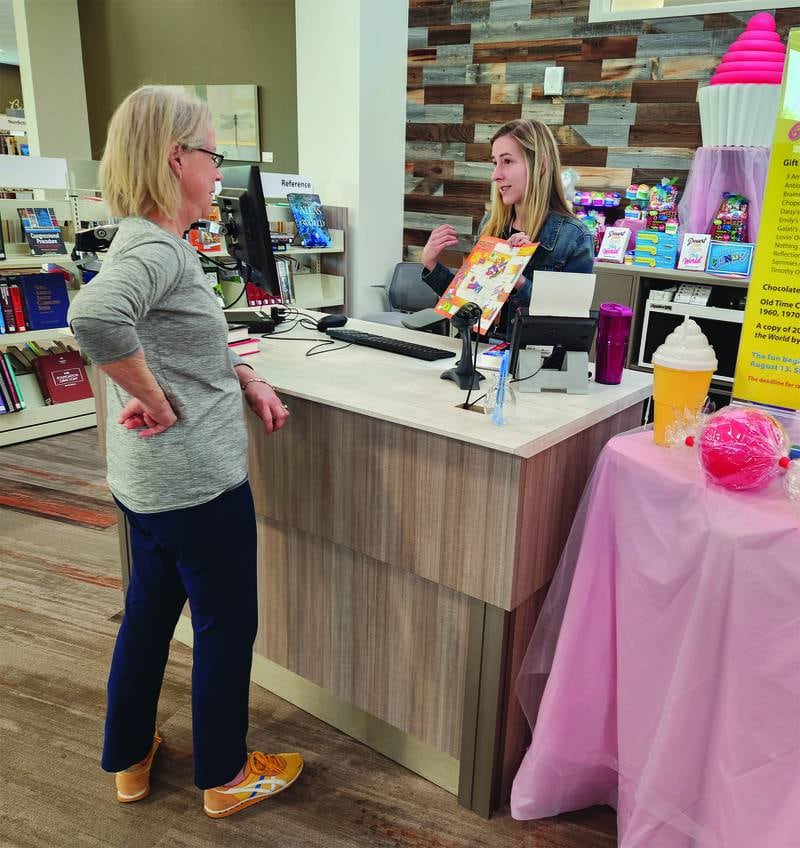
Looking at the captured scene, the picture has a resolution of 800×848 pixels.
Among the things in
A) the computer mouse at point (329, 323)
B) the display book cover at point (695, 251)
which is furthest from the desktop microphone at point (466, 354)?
the display book cover at point (695, 251)

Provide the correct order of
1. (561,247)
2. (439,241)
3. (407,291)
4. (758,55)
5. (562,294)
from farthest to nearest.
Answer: (407,291) < (758,55) < (561,247) < (439,241) < (562,294)

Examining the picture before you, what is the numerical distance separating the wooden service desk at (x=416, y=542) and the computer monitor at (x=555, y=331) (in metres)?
0.12

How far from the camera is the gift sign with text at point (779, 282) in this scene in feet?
4.44

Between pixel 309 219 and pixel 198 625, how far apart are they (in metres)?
3.78

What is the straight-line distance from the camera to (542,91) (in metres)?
4.95

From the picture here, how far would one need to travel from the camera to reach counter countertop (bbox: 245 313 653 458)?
5.12 feet

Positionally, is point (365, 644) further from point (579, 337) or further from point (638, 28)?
point (638, 28)

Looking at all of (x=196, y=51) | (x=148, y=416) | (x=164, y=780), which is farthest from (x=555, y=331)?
(x=196, y=51)

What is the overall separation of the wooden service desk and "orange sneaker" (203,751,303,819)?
22 cm

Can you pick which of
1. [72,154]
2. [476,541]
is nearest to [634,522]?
[476,541]

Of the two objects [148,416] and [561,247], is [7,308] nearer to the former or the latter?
[561,247]

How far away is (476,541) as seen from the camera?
5.23ft

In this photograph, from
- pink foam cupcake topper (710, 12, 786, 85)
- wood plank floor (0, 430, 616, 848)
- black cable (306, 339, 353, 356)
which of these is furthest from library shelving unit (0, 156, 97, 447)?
pink foam cupcake topper (710, 12, 786, 85)

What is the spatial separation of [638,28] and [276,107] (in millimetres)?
3162
